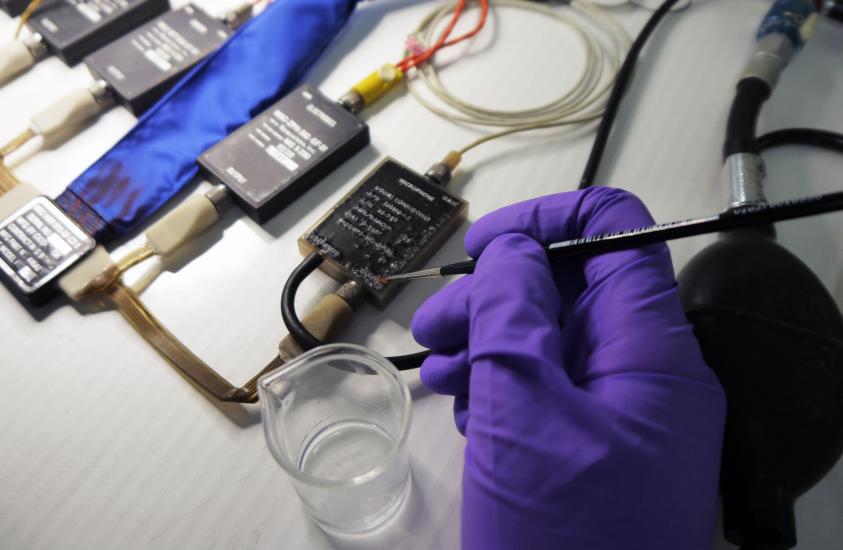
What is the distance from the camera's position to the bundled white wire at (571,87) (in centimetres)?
82

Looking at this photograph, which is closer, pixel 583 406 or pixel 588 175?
pixel 583 406

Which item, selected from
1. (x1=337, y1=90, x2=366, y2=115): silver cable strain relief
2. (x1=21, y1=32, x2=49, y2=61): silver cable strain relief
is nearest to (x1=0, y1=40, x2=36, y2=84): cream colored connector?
(x1=21, y1=32, x2=49, y2=61): silver cable strain relief

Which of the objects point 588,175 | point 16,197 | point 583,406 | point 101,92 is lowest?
point 16,197

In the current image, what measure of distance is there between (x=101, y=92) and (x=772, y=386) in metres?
0.87

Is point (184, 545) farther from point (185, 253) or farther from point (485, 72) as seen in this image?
point (485, 72)

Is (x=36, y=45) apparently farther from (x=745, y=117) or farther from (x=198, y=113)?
(x=745, y=117)

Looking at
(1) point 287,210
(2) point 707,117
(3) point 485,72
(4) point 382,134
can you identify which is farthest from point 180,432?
(2) point 707,117

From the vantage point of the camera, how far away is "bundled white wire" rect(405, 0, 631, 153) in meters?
0.82

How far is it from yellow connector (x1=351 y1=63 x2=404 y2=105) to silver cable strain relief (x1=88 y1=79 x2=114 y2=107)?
341 mm

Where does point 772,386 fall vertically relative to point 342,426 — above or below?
above

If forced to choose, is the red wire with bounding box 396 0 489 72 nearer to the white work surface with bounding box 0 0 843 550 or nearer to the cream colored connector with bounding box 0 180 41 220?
the white work surface with bounding box 0 0 843 550

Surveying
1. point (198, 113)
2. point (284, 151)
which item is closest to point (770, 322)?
point (284, 151)

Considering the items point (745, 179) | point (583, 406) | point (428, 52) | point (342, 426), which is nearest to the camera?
point (583, 406)

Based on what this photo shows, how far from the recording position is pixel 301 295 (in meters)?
0.67
